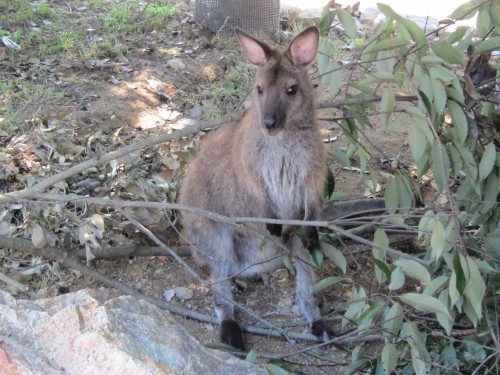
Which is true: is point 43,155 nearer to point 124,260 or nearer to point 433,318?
point 124,260

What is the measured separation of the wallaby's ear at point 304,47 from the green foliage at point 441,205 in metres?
0.05

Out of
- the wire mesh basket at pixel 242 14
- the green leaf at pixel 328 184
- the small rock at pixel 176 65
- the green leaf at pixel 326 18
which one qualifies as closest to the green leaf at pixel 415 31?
the green leaf at pixel 326 18

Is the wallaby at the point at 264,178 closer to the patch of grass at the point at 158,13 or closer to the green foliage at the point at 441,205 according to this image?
the green foliage at the point at 441,205

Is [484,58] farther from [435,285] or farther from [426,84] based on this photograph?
[435,285]

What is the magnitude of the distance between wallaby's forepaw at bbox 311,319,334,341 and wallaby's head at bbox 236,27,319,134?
94cm

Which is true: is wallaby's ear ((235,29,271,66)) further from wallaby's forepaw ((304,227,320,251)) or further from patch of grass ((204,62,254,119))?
patch of grass ((204,62,254,119))

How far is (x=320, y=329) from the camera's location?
3447 mm

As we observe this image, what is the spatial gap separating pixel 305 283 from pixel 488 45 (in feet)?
4.67

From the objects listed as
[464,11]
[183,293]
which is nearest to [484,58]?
[464,11]

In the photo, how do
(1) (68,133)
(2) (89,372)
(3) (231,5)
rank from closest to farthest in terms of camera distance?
(2) (89,372) → (1) (68,133) → (3) (231,5)

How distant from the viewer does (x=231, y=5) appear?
257 inches

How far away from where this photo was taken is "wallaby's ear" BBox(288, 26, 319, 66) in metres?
3.18

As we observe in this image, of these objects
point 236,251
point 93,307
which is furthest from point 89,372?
point 236,251

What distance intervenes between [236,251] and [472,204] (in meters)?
1.18
